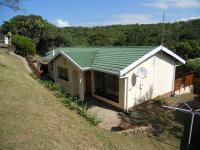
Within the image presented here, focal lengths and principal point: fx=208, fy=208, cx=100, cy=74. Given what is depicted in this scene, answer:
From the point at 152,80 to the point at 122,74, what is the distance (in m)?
3.68

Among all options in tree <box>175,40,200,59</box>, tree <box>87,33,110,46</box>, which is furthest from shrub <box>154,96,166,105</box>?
tree <box>87,33,110,46</box>

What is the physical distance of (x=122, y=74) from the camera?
1381 cm

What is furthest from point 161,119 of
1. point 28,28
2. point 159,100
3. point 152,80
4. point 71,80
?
point 28,28

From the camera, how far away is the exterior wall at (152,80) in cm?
1491

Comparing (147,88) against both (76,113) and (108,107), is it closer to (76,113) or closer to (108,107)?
(108,107)

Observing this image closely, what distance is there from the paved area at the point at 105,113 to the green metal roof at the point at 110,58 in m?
2.84

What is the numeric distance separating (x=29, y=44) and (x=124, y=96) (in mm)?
21476

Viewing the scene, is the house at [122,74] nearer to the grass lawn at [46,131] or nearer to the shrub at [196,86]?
the shrub at [196,86]

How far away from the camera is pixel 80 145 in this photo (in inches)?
301

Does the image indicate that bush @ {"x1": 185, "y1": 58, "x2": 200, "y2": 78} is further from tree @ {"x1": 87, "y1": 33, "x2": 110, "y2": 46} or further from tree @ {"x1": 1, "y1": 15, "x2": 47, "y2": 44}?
tree @ {"x1": 87, "y1": 33, "x2": 110, "y2": 46}

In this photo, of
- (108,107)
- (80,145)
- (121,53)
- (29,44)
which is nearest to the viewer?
(80,145)

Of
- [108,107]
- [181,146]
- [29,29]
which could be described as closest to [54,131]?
[181,146]

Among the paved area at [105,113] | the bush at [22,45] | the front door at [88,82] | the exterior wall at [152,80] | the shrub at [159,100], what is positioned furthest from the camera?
the bush at [22,45]

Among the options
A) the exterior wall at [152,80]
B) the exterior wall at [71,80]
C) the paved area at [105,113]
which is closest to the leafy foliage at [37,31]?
the exterior wall at [71,80]
